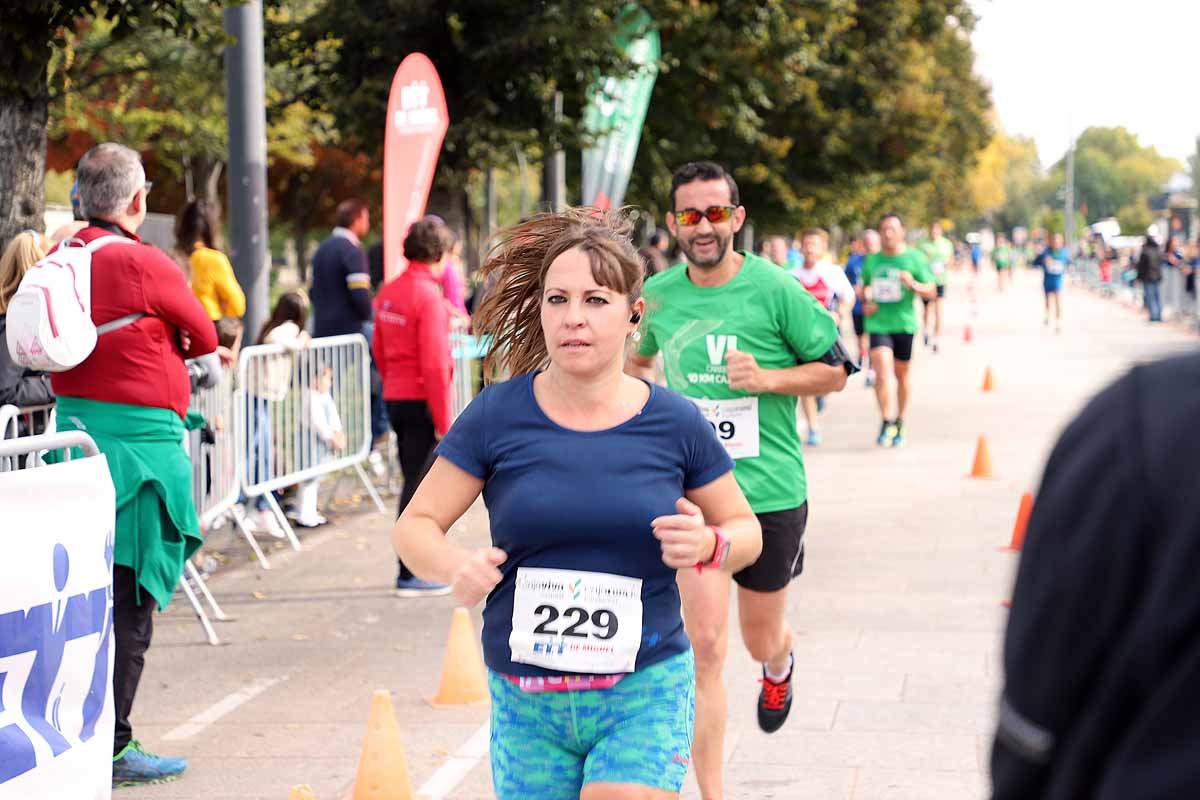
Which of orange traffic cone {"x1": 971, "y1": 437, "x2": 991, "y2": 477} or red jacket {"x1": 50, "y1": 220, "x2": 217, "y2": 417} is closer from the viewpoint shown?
red jacket {"x1": 50, "y1": 220, "x2": 217, "y2": 417}

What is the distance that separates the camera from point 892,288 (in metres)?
15.1

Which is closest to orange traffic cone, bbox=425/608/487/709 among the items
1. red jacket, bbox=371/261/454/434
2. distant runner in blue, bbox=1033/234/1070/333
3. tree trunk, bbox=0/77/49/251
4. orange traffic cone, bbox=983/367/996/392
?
red jacket, bbox=371/261/454/434

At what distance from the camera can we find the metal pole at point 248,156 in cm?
1114

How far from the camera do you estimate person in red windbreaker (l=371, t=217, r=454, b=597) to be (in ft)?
29.4

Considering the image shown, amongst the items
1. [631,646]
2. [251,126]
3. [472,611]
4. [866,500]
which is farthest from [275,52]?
[631,646]

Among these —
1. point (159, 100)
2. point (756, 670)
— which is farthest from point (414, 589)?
point (159, 100)

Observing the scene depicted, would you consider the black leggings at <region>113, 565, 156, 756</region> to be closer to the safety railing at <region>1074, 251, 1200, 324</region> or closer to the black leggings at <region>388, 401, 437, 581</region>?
the black leggings at <region>388, 401, 437, 581</region>

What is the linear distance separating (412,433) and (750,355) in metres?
4.16

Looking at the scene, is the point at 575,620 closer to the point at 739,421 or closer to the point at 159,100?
the point at 739,421

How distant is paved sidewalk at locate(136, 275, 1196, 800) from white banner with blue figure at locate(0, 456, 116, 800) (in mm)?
978

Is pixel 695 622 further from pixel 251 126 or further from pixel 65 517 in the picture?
pixel 251 126

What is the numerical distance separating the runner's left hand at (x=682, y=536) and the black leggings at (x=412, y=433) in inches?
232

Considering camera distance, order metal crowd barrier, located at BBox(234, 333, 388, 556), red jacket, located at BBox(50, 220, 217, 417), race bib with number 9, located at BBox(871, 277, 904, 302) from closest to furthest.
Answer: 1. red jacket, located at BBox(50, 220, 217, 417)
2. metal crowd barrier, located at BBox(234, 333, 388, 556)
3. race bib with number 9, located at BBox(871, 277, 904, 302)

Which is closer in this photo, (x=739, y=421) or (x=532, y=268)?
(x=532, y=268)
